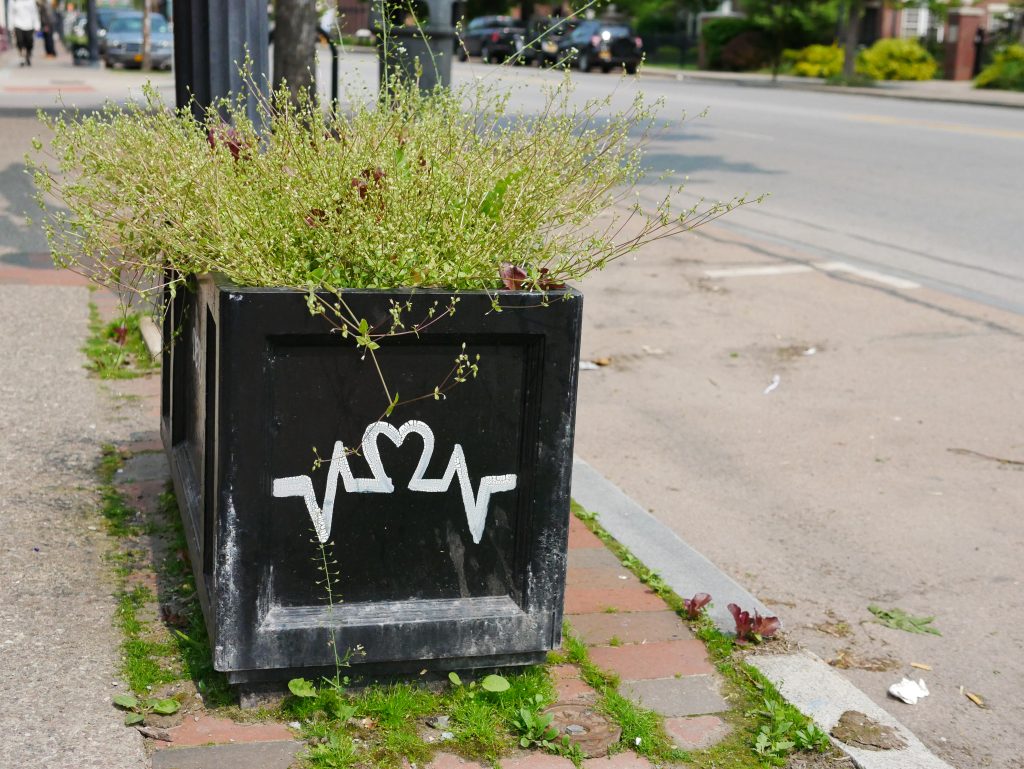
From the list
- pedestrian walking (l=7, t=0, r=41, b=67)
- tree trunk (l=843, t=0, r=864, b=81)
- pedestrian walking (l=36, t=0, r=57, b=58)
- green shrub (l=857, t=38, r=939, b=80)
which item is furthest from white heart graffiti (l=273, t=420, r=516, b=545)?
pedestrian walking (l=36, t=0, r=57, b=58)

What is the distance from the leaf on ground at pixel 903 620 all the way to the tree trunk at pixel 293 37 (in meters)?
6.49

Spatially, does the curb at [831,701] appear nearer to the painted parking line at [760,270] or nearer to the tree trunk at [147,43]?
the painted parking line at [760,270]

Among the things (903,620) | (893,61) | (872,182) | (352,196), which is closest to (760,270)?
(872,182)

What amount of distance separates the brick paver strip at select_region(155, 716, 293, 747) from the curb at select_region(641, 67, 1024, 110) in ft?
83.3

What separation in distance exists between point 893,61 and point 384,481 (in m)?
40.8

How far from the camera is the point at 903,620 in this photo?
410 centimetres

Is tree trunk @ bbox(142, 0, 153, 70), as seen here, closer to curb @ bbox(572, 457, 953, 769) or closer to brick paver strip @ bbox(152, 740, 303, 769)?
curb @ bbox(572, 457, 953, 769)

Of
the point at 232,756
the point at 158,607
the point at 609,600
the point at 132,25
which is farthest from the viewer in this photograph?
the point at 132,25

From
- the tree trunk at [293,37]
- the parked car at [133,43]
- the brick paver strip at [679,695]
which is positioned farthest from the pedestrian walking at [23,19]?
the brick paver strip at [679,695]

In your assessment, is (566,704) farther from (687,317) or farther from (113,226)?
(687,317)

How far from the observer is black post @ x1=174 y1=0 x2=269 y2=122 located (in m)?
4.53

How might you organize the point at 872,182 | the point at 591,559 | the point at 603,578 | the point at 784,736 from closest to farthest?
the point at 784,736 → the point at 603,578 → the point at 591,559 → the point at 872,182

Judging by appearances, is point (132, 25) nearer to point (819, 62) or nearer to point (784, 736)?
point (819, 62)

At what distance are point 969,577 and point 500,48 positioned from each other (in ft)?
136
